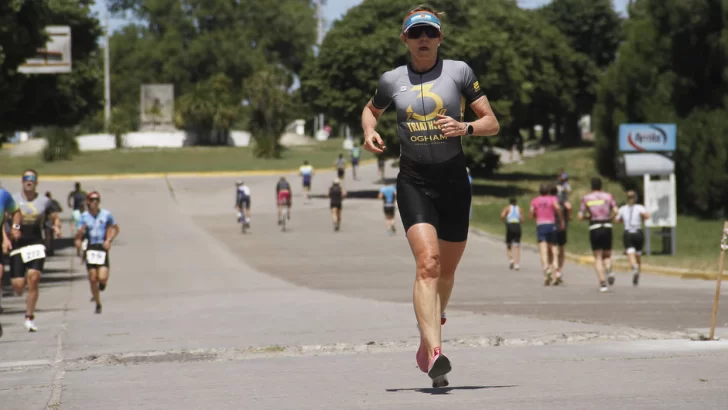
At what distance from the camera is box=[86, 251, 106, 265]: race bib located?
17.8 m

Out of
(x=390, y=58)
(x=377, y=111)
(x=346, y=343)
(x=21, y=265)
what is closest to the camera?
(x=377, y=111)

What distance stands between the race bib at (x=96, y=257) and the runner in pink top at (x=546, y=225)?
28.5ft

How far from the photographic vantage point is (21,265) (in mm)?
15898

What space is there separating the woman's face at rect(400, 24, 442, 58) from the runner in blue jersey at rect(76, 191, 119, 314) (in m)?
11.1

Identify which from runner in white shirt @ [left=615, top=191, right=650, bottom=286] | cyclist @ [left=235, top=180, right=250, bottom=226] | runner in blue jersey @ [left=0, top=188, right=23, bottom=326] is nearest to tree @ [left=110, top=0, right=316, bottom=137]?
cyclist @ [left=235, top=180, right=250, bottom=226]

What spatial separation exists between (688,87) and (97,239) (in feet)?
115

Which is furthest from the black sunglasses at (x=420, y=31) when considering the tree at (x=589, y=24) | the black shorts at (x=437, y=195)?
the tree at (x=589, y=24)

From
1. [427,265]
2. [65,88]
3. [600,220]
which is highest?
[65,88]

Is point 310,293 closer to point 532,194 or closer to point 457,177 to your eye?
point 457,177

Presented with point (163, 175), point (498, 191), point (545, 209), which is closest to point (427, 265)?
point (545, 209)

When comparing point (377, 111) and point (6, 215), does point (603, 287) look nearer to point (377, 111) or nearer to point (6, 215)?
point (6, 215)

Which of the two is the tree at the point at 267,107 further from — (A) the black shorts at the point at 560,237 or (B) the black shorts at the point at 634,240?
(B) the black shorts at the point at 634,240

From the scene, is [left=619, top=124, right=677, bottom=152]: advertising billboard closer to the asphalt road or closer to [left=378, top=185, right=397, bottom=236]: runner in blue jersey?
the asphalt road

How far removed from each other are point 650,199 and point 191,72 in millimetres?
99378
